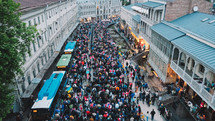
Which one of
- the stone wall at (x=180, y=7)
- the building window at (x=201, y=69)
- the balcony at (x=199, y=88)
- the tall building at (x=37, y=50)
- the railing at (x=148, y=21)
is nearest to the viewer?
the balcony at (x=199, y=88)

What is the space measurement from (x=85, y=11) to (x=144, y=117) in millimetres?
76436

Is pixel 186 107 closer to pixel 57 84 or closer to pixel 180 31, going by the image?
pixel 180 31

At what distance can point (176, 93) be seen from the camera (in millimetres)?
19453

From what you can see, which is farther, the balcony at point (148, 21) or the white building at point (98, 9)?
the white building at point (98, 9)

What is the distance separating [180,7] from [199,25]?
6.18 m

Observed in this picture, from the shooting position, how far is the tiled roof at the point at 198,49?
45.0 feet

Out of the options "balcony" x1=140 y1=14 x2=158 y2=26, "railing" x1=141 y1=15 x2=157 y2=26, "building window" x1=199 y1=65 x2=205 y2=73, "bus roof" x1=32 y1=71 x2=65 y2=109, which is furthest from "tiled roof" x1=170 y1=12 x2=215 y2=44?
"bus roof" x1=32 y1=71 x2=65 y2=109

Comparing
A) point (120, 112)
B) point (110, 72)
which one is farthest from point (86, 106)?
point (110, 72)

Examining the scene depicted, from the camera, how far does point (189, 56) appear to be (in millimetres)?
16406

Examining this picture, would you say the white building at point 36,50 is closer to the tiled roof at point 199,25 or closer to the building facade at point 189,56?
the building facade at point 189,56

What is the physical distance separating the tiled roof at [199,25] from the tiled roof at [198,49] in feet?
3.04

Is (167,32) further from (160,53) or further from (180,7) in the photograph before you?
(180,7)

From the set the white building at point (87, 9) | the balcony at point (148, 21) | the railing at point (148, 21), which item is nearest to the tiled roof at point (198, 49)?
the railing at point (148, 21)

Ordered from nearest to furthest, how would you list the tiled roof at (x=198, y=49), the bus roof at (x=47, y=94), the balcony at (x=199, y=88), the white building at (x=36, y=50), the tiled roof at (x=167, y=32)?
the balcony at (x=199, y=88), the tiled roof at (x=198, y=49), the bus roof at (x=47, y=94), the white building at (x=36, y=50), the tiled roof at (x=167, y=32)
